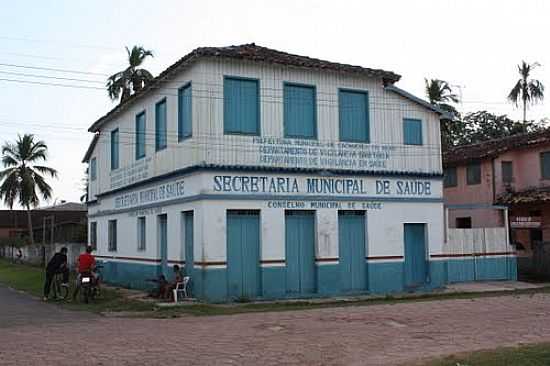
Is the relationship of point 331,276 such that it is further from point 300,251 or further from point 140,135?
point 140,135

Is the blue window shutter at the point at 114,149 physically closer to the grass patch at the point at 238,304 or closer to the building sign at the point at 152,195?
the building sign at the point at 152,195

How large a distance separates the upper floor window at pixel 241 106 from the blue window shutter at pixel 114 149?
8930 mm

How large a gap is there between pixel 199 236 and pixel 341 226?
15.2ft

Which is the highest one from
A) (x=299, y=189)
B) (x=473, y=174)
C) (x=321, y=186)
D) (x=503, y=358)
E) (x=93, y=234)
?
(x=473, y=174)

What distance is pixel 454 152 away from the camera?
3678 cm

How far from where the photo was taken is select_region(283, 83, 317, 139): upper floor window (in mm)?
20062

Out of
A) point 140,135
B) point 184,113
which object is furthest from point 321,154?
point 140,135

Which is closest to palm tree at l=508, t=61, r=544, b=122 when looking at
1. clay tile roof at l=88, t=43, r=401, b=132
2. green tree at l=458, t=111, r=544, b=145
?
green tree at l=458, t=111, r=544, b=145

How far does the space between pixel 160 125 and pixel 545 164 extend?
1924 centimetres

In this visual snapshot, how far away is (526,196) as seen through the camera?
31.0m

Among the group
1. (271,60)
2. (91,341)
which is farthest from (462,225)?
(91,341)

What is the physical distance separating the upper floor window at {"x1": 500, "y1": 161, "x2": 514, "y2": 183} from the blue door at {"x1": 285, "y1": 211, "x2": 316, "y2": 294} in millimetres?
16134

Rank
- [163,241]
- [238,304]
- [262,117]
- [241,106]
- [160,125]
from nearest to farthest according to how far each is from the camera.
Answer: [238,304] → [241,106] → [262,117] → [163,241] → [160,125]

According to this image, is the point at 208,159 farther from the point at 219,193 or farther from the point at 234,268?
the point at 234,268
